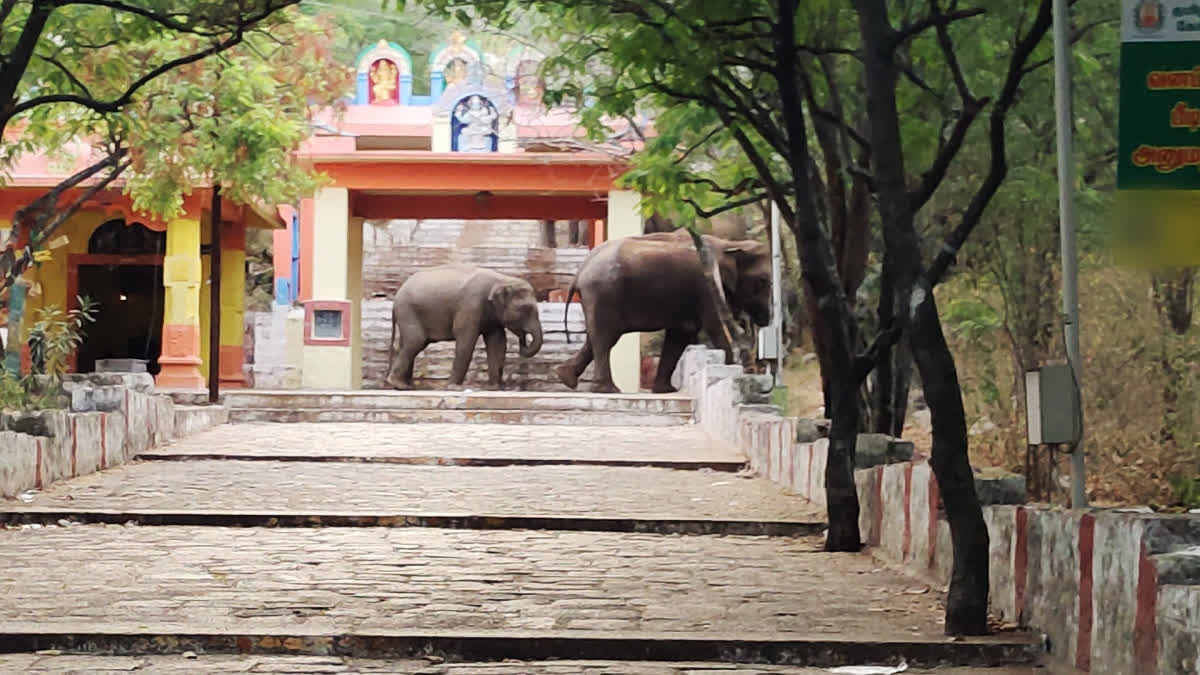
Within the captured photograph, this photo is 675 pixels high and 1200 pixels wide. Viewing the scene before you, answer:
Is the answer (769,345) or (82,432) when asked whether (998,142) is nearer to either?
(82,432)

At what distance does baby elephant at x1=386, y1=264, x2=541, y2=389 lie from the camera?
2475cm

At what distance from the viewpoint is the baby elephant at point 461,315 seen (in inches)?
974

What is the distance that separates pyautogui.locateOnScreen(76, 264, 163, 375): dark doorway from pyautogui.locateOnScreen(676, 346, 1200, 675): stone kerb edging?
21.6m

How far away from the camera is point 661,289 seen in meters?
22.8

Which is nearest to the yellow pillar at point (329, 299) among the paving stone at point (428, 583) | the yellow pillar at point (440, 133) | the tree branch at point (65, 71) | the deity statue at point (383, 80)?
the yellow pillar at point (440, 133)

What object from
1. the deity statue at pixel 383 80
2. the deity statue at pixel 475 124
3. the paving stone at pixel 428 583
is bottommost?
the paving stone at pixel 428 583

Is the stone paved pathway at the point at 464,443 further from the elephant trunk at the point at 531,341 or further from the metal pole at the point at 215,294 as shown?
the elephant trunk at the point at 531,341

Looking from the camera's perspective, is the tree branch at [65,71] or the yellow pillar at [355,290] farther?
the yellow pillar at [355,290]

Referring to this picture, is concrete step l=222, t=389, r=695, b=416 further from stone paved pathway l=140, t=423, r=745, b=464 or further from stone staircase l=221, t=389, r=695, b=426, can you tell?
stone paved pathway l=140, t=423, r=745, b=464

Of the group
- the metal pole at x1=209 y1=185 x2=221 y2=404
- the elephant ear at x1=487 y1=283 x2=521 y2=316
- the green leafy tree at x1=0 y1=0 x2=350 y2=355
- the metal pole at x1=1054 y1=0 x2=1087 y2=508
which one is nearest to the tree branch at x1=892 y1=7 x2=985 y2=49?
the metal pole at x1=1054 y1=0 x2=1087 y2=508

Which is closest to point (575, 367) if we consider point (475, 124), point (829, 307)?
point (475, 124)

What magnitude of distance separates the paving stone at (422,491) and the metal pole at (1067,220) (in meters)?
3.82

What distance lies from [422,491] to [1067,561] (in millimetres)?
6572

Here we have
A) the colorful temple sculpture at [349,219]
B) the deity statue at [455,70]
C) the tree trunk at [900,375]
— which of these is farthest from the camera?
the deity statue at [455,70]
